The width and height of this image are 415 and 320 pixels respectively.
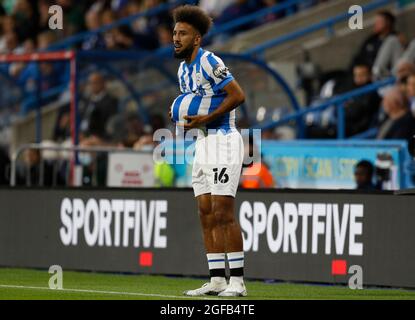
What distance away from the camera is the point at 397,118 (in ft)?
56.3

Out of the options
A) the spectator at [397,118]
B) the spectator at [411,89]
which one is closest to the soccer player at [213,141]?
the spectator at [397,118]

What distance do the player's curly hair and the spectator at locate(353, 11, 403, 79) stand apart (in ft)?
27.5

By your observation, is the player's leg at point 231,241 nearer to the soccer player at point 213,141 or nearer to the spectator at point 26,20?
the soccer player at point 213,141

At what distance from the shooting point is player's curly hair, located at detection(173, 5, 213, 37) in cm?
1148

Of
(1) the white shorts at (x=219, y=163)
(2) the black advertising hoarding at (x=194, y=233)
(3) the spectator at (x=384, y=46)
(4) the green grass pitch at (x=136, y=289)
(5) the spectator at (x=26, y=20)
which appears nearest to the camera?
(1) the white shorts at (x=219, y=163)

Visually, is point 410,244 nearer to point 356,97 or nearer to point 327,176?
point 327,176

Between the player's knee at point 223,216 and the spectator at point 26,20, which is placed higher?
the spectator at point 26,20

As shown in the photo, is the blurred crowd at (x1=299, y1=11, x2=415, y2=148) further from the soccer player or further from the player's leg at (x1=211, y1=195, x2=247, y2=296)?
the player's leg at (x1=211, y1=195, x2=247, y2=296)

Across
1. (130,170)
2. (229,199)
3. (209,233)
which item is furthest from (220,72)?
(130,170)

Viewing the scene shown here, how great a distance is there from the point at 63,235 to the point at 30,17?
1303 cm

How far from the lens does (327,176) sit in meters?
16.5

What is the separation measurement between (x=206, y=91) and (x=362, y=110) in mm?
8184

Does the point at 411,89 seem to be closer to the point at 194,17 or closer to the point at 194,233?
the point at 194,233

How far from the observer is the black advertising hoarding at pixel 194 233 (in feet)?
42.5
